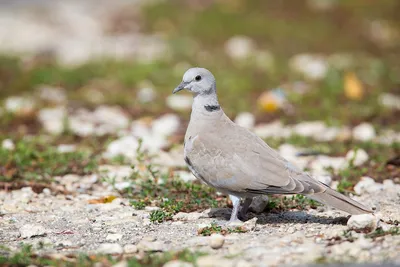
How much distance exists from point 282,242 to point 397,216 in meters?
1.31

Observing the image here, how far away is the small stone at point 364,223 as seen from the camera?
5438mm

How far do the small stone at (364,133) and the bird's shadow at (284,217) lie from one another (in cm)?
322

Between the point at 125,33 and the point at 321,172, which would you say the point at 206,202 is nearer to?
the point at 321,172

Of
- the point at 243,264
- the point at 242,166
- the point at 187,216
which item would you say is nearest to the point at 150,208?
the point at 187,216

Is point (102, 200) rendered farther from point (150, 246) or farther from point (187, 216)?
point (150, 246)

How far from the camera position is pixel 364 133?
953 centimetres

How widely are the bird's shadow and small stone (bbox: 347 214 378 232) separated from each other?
0.47 meters

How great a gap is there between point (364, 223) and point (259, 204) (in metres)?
1.37

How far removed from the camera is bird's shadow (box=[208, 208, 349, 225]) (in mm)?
6133

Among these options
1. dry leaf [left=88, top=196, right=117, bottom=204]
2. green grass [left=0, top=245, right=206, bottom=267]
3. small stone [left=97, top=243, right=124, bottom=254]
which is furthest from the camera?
dry leaf [left=88, top=196, right=117, bottom=204]

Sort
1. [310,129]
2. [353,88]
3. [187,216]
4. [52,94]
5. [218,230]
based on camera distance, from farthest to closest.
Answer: [353,88]
[52,94]
[310,129]
[187,216]
[218,230]

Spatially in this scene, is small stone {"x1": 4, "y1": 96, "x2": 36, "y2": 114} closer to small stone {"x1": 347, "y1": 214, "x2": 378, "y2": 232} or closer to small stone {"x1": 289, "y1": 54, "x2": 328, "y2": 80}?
small stone {"x1": 289, "y1": 54, "x2": 328, "y2": 80}

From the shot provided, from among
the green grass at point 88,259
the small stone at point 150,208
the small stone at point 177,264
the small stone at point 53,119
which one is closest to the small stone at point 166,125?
the small stone at point 53,119

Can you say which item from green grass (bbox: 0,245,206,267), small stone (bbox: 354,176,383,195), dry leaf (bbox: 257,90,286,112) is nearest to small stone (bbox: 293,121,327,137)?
dry leaf (bbox: 257,90,286,112)
